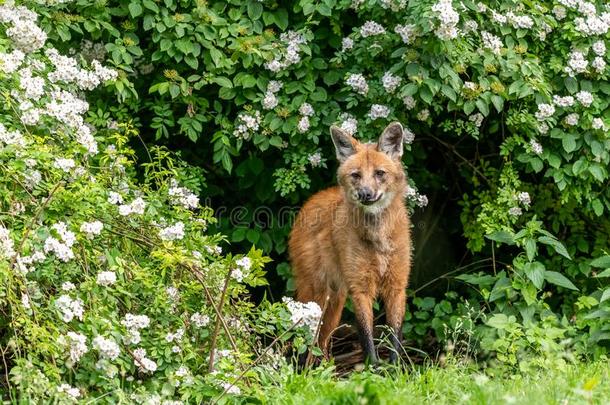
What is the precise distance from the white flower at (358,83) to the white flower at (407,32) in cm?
39

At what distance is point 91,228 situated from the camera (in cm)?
439

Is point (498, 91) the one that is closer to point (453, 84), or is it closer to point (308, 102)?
point (453, 84)

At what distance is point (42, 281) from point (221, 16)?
97.4 inches

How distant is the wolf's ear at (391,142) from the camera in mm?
5922

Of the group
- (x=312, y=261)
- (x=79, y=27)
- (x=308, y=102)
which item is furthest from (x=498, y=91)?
(x=79, y=27)

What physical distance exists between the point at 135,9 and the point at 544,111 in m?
2.72

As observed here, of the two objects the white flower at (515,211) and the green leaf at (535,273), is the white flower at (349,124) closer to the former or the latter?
the white flower at (515,211)

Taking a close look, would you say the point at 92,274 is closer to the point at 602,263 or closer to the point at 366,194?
the point at 366,194

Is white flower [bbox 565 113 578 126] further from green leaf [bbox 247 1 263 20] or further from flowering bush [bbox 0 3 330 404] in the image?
flowering bush [bbox 0 3 330 404]

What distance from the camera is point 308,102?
6180 mm

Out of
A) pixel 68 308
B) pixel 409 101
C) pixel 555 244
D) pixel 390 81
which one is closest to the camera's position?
pixel 68 308

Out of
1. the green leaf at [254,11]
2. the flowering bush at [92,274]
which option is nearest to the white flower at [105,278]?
the flowering bush at [92,274]

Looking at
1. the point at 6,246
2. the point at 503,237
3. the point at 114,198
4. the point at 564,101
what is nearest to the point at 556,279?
the point at 503,237

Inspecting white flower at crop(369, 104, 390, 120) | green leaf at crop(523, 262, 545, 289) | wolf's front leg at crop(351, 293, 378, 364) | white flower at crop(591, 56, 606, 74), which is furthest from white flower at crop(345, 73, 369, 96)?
green leaf at crop(523, 262, 545, 289)
